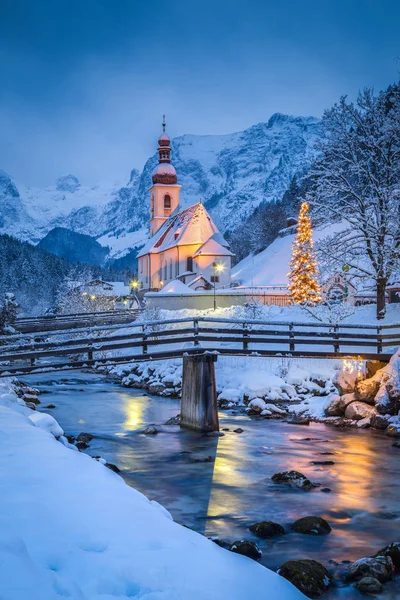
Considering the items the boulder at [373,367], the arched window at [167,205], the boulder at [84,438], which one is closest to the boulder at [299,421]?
the boulder at [373,367]

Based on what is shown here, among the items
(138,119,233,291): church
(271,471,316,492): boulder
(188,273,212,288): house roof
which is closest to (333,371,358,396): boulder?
(271,471,316,492): boulder

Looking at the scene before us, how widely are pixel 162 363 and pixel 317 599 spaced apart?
2648 centimetres

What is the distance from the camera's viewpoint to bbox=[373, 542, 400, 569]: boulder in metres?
8.75

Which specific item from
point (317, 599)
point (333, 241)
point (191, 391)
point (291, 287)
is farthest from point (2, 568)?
point (291, 287)

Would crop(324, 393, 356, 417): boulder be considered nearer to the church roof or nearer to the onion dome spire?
the church roof

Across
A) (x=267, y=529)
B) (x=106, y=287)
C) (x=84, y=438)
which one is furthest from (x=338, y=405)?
(x=106, y=287)

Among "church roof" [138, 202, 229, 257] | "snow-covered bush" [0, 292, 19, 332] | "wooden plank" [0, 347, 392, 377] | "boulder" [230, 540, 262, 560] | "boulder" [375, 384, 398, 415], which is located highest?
"church roof" [138, 202, 229, 257]

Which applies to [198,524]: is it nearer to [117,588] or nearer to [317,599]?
[317,599]

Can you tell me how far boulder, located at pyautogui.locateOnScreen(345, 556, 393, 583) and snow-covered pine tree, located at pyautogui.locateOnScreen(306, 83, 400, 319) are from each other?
72.3 ft

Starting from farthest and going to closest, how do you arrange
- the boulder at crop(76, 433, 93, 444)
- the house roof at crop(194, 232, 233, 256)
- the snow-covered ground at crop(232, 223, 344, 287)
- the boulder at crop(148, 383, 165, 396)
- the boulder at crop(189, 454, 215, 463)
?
the snow-covered ground at crop(232, 223, 344, 287)
the house roof at crop(194, 232, 233, 256)
the boulder at crop(148, 383, 165, 396)
the boulder at crop(76, 433, 93, 444)
the boulder at crop(189, 454, 215, 463)

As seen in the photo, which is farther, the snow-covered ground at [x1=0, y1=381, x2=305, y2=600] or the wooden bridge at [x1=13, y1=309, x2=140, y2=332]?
the wooden bridge at [x1=13, y1=309, x2=140, y2=332]

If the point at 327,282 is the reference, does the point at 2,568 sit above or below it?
below

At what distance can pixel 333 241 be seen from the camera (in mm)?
30797

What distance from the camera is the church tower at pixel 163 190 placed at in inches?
3720
